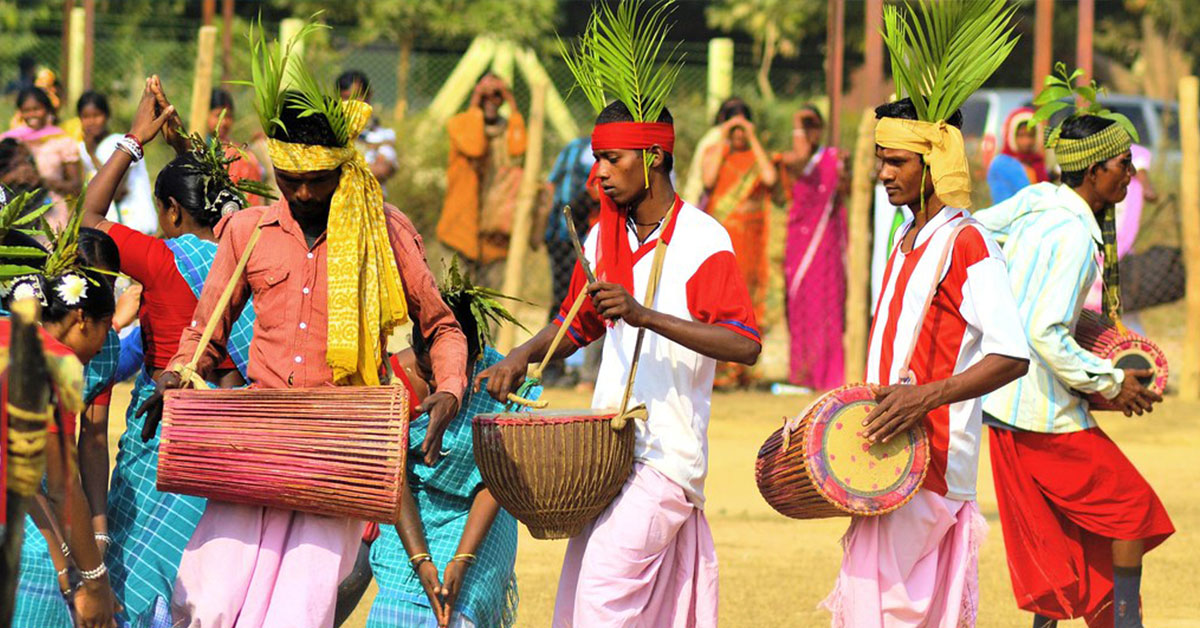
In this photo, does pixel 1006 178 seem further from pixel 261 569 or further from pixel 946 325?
pixel 261 569

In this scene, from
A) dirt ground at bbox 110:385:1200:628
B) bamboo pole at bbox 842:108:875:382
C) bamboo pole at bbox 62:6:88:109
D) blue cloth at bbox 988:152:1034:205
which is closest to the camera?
dirt ground at bbox 110:385:1200:628

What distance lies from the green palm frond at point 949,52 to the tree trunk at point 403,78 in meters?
14.4

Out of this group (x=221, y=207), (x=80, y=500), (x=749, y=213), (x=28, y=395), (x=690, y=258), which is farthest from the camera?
(x=749, y=213)

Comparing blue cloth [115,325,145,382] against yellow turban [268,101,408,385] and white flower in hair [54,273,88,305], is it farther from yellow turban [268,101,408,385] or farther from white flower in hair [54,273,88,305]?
yellow turban [268,101,408,385]

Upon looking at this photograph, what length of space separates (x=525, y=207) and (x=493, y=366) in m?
8.67

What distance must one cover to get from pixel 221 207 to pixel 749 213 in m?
7.60

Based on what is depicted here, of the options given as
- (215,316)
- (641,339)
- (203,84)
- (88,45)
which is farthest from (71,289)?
(88,45)

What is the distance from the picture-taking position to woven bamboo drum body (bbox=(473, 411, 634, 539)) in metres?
4.92

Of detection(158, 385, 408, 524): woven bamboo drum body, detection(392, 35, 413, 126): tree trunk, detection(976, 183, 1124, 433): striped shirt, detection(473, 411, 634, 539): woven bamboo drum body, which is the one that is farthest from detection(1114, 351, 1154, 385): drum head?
detection(392, 35, 413, 126): tree trunk

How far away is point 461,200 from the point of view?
14180 mm

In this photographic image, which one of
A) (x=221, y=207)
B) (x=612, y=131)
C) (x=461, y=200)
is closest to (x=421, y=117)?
(x=461, y=200)

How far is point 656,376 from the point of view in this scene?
523cm

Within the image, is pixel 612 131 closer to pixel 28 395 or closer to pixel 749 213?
pixel 28 395

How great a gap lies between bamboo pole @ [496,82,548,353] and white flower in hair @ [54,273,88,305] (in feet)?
27.9
